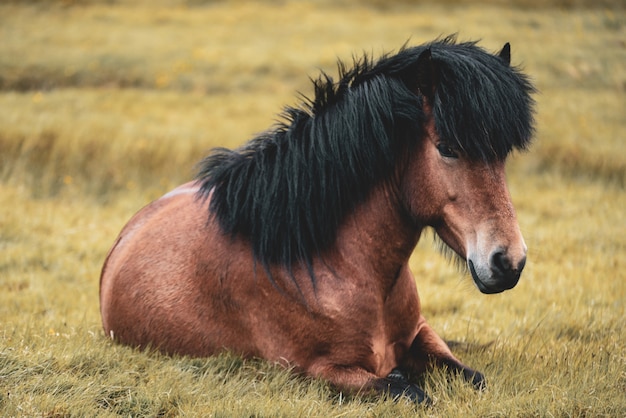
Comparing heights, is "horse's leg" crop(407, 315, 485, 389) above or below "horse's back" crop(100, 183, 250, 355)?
below

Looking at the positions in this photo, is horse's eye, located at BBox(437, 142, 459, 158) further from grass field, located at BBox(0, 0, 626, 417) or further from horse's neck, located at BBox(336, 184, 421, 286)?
grass field, located at BBox(0, 0, 626, 417)

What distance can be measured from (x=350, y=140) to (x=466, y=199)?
908 mm

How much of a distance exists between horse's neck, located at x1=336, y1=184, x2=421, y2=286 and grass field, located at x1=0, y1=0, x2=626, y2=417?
2.14 feet

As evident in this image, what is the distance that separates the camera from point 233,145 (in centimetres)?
1390

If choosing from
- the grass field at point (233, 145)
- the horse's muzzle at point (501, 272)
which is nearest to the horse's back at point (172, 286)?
the grass field at point (233, 145)

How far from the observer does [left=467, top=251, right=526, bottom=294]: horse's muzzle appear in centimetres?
438

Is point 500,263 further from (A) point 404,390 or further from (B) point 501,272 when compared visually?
(A) point 404,390

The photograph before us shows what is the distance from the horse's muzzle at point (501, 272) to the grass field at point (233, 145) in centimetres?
84

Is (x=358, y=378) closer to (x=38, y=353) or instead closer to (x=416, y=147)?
(x=416, y=147)

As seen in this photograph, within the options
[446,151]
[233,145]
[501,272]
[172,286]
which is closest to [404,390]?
[501,272]

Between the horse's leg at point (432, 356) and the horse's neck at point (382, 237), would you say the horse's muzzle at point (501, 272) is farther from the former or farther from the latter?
the horse's leg at point (432, 356)

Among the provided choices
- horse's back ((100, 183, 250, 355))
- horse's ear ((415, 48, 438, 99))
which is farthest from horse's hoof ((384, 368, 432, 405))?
horse's ear ((415, 48, 438, 99))

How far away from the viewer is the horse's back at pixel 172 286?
560cm

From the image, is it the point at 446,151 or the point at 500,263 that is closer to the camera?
the point at 500,263
